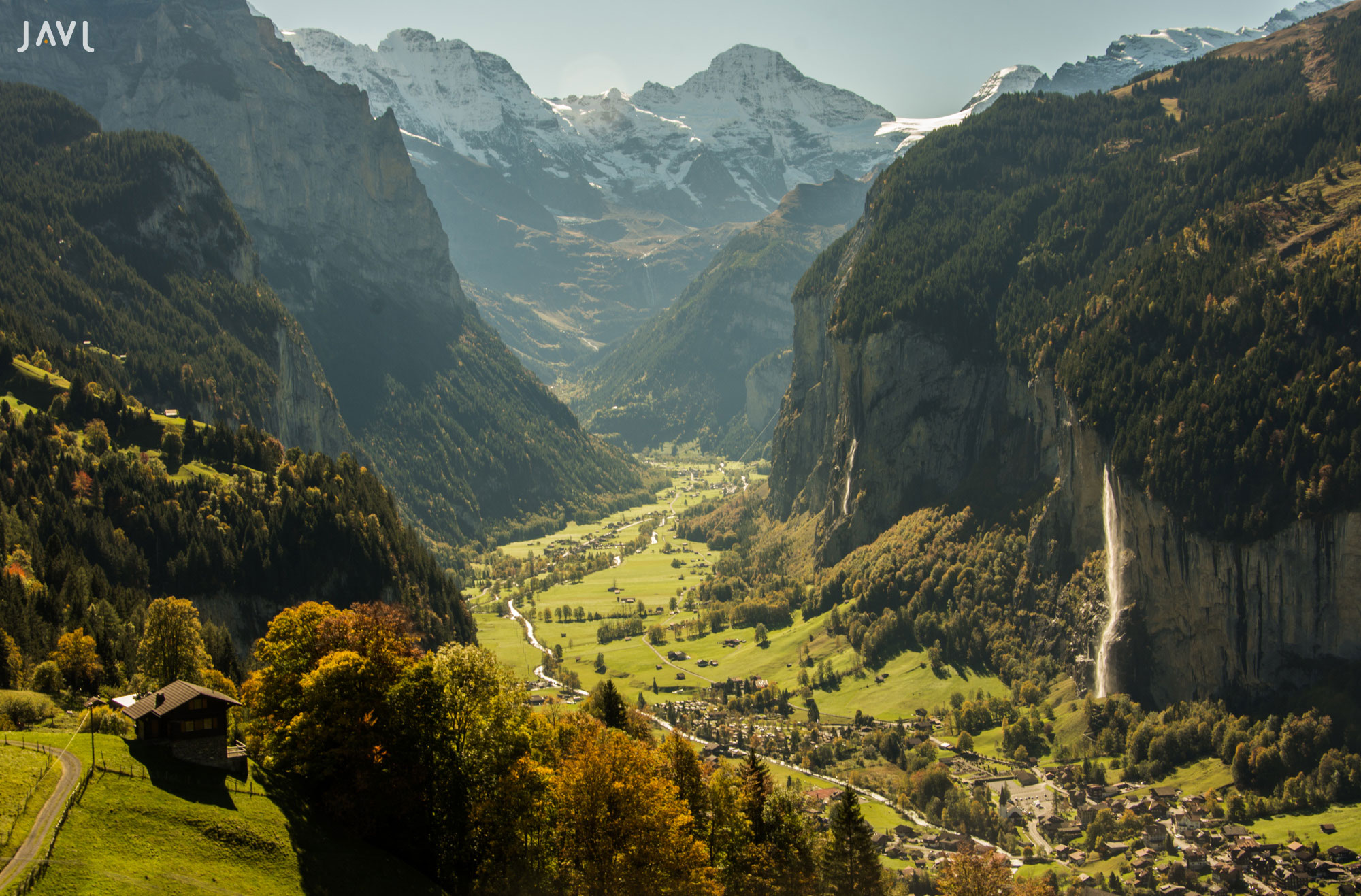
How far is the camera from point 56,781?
48.7 metres

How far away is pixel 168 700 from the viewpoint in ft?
178

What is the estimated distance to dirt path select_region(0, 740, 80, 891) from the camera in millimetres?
41906

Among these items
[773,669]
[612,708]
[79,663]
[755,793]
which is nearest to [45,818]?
[79,663]

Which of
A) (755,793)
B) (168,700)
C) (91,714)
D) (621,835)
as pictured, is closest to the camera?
(168,700)

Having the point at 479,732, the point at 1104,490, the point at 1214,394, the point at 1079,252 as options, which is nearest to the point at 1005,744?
the point at 1104,490

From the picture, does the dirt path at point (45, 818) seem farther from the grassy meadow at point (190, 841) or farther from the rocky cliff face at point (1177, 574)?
the rocky cliff face at point (1177, 574)

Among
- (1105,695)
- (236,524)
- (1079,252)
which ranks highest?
(1079,252)

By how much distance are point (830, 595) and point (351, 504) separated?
9300cm

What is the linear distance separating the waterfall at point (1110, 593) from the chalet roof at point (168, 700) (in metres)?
112

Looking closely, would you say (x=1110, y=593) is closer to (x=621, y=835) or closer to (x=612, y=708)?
(x=612, y=708)

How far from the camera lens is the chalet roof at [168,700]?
53.8 meters

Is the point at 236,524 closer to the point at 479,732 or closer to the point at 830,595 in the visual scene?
the point at 479,732

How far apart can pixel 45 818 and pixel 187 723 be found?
909 cm

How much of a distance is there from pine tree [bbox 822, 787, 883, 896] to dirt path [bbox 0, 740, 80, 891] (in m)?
45.0
